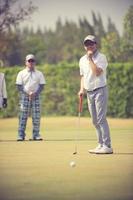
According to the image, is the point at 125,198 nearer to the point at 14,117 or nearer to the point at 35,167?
the point at 35,167

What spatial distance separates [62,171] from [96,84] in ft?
7.06

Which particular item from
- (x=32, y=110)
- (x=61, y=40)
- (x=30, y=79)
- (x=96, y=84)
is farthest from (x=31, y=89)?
(x=61, y=40)

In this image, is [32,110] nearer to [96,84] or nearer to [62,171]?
[96,84]

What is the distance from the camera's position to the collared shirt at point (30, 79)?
12.8 metres

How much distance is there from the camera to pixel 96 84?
995cm

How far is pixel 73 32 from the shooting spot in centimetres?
5603

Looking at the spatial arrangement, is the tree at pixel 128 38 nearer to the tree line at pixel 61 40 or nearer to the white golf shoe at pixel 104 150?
the tree line at pixel 61 40

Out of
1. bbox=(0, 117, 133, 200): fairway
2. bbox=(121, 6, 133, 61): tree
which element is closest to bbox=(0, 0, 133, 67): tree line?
bbox=(121, 6, 133, 61): tree

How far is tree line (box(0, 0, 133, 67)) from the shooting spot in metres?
26.6

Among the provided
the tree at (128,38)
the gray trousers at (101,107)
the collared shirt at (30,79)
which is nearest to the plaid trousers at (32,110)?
the collared shirt at (30,79)

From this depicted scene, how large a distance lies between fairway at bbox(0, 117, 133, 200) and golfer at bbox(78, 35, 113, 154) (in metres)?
0.35

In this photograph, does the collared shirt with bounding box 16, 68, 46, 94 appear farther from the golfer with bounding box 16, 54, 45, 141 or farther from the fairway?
the fairway

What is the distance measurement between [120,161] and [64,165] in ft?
2.53

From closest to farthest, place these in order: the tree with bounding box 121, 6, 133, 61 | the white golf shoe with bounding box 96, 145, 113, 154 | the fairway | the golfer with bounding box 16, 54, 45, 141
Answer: the fairway, the white golf shoe with bounding box 96, 145, 113, 154, the golfer with bounding box 16, 54, 45, 141, the tree with bounding box 121, 6, 133, 61
